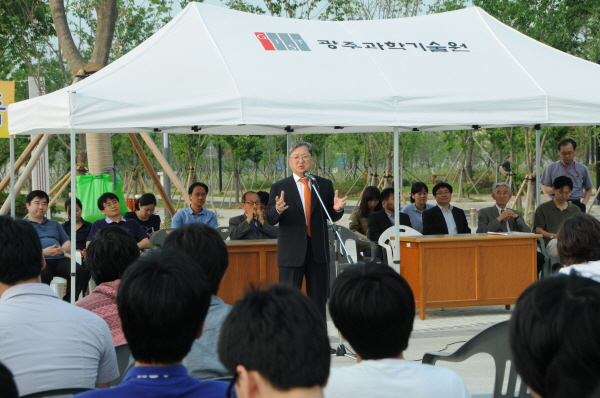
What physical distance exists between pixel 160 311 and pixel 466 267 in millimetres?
6356

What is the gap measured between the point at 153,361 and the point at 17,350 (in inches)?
34.9

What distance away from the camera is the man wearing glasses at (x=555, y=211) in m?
8.47

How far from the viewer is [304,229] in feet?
20.6

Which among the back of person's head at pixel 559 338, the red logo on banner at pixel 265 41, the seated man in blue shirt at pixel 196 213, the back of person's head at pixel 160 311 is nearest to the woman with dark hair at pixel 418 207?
the seated man in blue shirt at pixel 196 213

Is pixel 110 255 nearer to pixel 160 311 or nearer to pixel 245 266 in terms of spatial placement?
pixel 160 311

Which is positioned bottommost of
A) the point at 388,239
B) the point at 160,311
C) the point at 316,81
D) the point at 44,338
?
the point at 388,239

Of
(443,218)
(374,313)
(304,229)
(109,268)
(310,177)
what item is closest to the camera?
(374,313)

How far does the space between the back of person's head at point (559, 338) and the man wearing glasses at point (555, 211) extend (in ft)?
24.0

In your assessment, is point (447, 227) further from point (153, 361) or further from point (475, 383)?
point (153, 361)

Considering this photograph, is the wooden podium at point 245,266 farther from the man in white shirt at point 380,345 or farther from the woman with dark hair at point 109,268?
the man in white shirt at point 380,345

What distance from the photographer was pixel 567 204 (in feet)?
28.3

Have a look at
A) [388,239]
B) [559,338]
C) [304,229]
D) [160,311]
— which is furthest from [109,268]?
[388,239]

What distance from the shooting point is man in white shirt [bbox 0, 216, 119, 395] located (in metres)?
2.64

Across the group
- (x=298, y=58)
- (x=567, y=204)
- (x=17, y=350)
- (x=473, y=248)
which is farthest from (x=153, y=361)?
(x=567, y=204)
